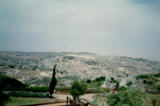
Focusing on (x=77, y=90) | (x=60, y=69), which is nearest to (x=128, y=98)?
(x=77, y=90)

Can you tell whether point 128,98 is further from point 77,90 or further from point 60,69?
point 60,69

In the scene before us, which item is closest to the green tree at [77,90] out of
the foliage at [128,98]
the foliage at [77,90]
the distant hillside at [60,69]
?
the foliage at [77,90]

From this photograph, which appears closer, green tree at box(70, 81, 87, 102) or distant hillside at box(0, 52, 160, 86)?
green tree at box(70, 81, 87, 102)

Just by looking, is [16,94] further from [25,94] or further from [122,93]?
[122,93]

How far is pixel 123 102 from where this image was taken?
302 inches

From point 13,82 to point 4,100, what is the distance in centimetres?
1758

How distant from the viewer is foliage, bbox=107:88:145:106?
7.60 m

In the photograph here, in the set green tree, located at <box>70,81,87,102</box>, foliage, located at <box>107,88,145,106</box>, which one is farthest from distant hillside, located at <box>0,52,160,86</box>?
foliage, located at <box>107,88,145,106</box>

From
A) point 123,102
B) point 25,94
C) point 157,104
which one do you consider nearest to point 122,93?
point 123,102

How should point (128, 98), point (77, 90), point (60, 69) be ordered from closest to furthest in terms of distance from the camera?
point (128, 98)
point (77, 90)
point (60, 69)

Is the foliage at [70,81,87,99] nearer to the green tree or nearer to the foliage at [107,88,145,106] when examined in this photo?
the green tree

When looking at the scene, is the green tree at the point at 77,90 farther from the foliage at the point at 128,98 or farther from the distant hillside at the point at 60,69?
the distant hillside at the point at 60,69

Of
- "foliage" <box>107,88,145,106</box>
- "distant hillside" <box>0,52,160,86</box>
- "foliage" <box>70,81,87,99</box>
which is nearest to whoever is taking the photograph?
"foliage" <box>107,88,145,106</box>

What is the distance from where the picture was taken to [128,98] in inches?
302
